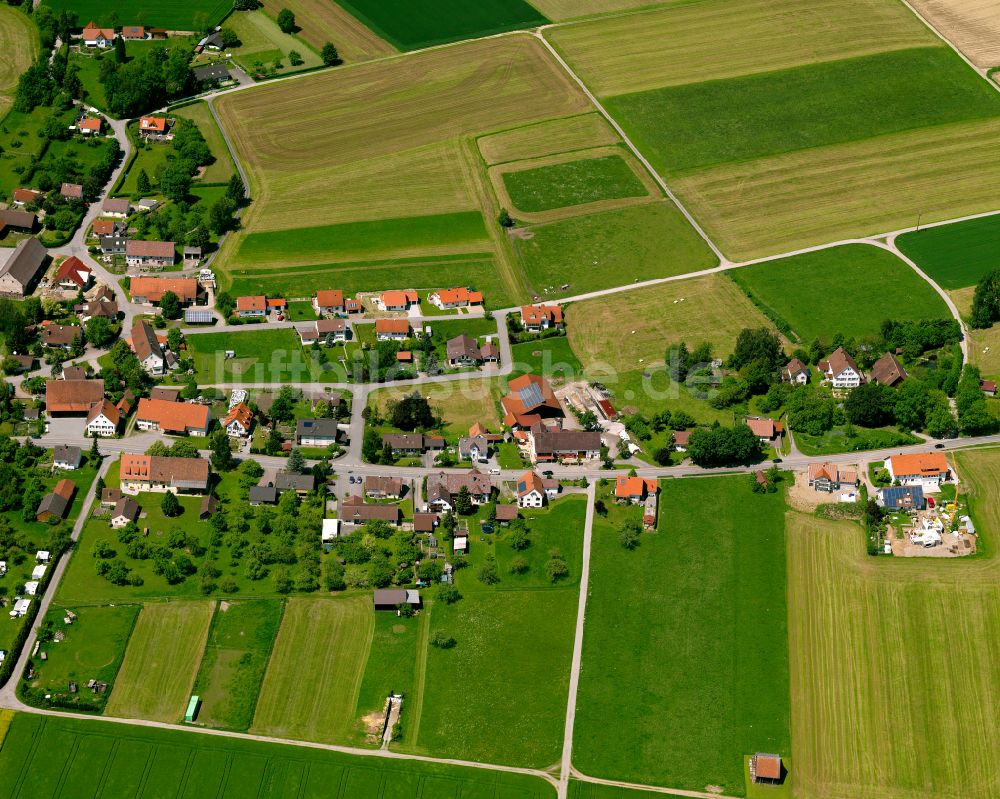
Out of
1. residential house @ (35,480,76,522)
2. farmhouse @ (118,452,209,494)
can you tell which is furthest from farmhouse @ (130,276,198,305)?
residential house @ (35,480,76,522)

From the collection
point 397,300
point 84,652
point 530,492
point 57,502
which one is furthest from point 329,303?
point 84,652

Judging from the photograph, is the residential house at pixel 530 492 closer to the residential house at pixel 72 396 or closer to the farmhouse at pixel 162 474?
the farmhouse at pixel 162 474

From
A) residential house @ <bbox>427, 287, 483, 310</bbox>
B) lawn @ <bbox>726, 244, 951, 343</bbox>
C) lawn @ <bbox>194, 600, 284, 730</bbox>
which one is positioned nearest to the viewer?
lawn @ <bbox>194, 600, 284, 730</bbox>

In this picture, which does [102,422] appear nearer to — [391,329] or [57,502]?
[57,502]

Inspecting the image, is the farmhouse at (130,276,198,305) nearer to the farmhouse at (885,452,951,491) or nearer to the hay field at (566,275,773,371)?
the hay field at (566,275,773,371)

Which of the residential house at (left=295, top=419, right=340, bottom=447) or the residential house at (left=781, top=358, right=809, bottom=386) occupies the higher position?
the residential house at (left=781, top=358, right=809, bottom=386)

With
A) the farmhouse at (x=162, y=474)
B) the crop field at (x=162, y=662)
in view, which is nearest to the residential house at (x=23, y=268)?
the farmhouse at (x=162, y=474)
